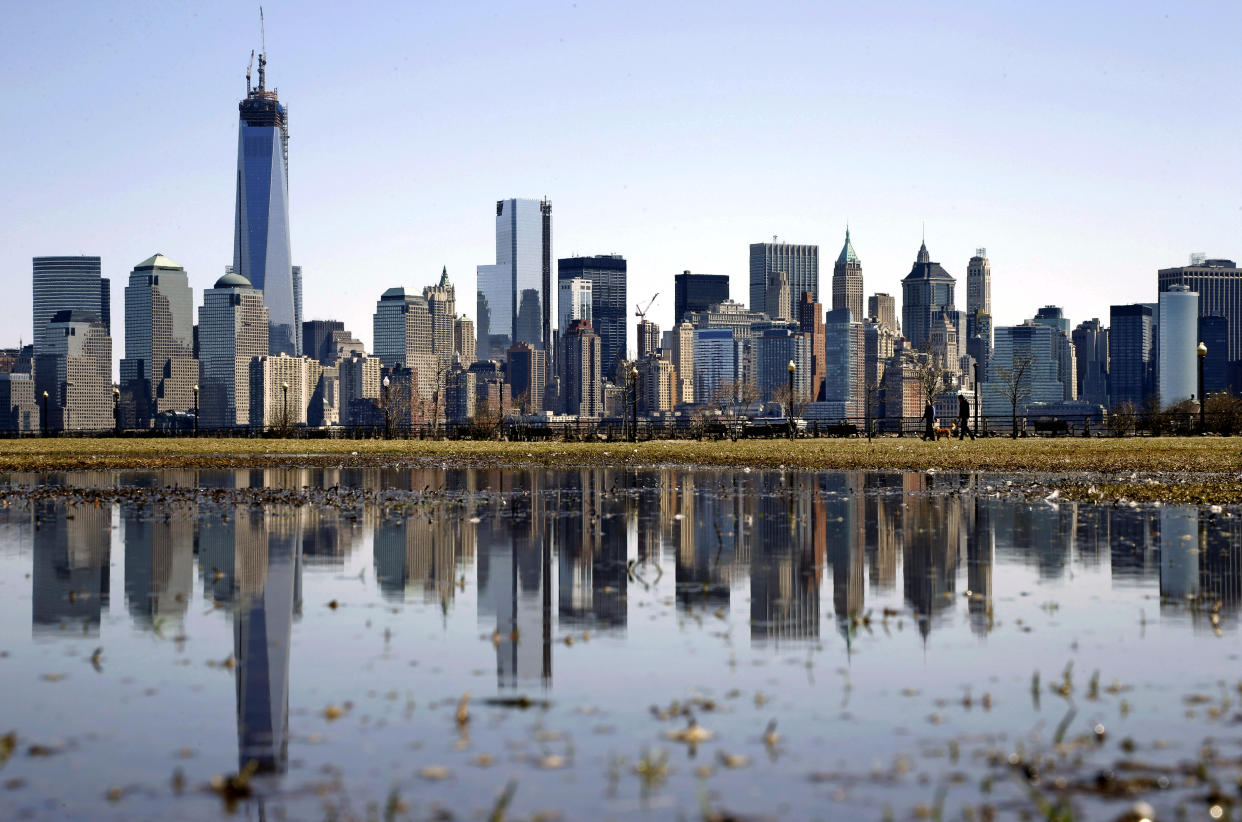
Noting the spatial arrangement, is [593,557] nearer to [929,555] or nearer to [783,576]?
[783,576]

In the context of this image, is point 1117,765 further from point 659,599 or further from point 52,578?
point 52,578

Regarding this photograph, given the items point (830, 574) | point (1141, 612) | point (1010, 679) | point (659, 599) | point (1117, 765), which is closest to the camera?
point (1117, 765)

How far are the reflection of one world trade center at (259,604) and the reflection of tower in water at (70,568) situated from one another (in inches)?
48.2

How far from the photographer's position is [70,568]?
16062mm

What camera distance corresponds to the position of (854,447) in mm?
56125

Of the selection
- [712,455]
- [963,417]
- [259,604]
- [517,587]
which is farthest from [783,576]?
[963,417]

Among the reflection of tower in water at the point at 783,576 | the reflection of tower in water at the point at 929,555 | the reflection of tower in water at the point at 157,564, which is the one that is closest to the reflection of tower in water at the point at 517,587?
the reflection of tower in water at the point at 783,576

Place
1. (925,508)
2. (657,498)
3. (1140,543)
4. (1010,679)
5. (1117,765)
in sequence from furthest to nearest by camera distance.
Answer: (657,498), (925,508), (1140,543), (1010,679), (1117,765)

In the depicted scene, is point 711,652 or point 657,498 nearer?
point 711,652

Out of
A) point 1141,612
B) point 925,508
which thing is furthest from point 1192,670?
point 925,508

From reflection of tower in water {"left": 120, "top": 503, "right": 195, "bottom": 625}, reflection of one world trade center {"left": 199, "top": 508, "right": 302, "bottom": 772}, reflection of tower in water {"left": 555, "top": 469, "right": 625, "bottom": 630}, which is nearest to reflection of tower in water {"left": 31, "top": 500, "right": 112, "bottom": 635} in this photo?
reflection of tower in water {"left": 120, "top": 503, "right": 195, "bottom": 625}

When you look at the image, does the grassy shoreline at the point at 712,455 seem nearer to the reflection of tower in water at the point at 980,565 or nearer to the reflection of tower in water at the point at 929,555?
the reflection of tower in water at the point at 929,555

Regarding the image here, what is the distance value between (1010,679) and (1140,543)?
9.73 m

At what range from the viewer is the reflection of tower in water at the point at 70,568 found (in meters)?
12.7
